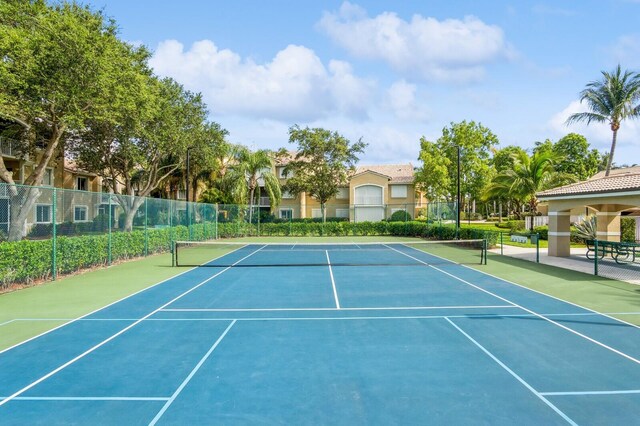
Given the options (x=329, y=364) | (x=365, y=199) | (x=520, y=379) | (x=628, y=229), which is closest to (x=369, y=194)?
A: (x=365, y=199)

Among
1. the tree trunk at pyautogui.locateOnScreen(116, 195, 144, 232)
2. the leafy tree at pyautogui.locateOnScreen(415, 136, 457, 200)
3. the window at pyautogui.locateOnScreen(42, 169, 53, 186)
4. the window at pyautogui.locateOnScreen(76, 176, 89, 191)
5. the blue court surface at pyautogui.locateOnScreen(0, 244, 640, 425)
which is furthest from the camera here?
the leafy tree at pyautogui.locateOnScreen(415, 136, 457, 200)

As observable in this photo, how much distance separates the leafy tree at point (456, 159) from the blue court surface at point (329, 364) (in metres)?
34.4

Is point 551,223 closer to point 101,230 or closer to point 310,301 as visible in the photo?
point 310,301

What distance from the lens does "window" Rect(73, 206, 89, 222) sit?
1632 cm

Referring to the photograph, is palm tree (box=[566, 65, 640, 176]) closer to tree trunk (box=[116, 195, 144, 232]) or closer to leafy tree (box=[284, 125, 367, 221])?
leafy tree (box=[284, 125, 367, 221])

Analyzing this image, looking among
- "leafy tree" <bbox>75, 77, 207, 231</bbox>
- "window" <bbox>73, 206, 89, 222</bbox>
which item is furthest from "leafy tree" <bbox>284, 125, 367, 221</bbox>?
"window" <bbox>73, 206, 89, 222</bbox>

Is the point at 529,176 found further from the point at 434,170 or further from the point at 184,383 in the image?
the point at 184,383

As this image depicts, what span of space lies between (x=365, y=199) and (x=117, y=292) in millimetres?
40255

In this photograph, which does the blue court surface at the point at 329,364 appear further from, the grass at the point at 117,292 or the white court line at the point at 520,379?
the grass at the point at 117,292

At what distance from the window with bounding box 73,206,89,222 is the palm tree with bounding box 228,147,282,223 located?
22752mm

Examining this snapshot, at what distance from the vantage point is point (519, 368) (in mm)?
6277

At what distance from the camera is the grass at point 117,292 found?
9.01 meters

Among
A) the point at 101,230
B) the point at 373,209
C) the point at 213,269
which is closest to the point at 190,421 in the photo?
the point at 213,269

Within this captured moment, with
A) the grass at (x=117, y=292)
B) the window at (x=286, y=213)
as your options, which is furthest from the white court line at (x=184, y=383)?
the window at (x=286, y=213)
